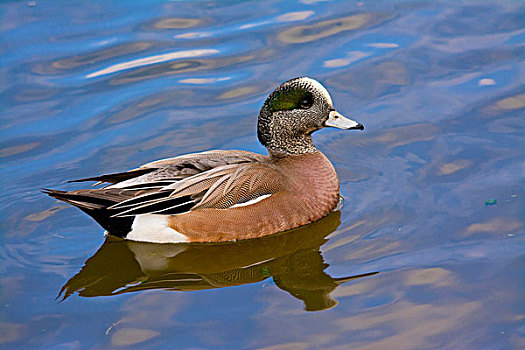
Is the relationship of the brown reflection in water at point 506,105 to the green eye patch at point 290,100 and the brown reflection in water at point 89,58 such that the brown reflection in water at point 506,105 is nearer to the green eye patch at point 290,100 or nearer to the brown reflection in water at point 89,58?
the green eye patch at point 290,100

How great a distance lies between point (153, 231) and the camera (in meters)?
6.00

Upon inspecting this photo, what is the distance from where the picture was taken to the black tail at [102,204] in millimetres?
5793

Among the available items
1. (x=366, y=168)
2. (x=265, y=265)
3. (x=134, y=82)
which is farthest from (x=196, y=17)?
(x=265, y=265)

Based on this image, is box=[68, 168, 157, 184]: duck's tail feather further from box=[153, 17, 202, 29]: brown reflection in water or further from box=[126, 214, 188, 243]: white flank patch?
box=[153, 17, 202, 29]: brown reflection in water

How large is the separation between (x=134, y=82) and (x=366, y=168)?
8.86 feet

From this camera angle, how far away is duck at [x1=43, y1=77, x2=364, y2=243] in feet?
19.4

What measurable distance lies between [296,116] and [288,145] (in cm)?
25

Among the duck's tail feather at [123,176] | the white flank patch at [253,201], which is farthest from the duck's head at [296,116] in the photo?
the duck's tail feather at [123,176]

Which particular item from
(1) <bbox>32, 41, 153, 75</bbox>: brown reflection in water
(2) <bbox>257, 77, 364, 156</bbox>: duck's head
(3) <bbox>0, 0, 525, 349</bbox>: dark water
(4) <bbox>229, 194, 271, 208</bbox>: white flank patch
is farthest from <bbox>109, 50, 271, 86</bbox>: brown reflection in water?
(4) <bbox>229, 194, 271, 208</bbox>: white flank patch

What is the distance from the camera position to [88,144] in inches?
282

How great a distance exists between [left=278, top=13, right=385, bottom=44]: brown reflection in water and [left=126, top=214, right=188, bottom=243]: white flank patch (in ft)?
11.1

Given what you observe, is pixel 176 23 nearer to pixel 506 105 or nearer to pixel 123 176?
pixel 123 176

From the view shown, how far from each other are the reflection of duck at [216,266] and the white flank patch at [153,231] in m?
0.06

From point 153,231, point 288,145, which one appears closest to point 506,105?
point 288,145
